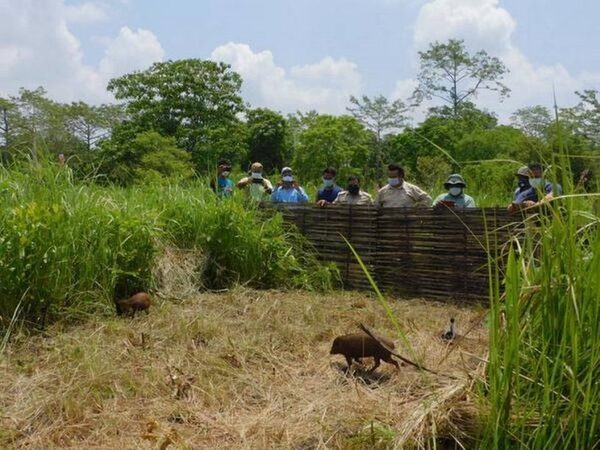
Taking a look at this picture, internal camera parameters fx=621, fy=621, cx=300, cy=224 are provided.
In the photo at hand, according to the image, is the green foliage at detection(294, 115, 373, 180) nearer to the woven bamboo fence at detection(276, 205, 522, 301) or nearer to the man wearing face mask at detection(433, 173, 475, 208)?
the woven bamboo fence at detection(276, 205, 522, 301)

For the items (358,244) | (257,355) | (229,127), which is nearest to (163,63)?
(229,127)

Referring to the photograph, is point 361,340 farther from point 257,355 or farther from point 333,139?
point 333,139

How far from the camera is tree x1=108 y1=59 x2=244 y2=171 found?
1146 inches

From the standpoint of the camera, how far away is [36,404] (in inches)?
123

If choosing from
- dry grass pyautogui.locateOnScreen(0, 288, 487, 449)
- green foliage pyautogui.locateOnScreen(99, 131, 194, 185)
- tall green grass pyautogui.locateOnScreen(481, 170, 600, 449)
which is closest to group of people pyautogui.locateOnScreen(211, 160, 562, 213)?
dry grass pyautogui.locateOnScreen(0, 288, 487, 449)

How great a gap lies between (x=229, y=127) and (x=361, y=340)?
25.8 m

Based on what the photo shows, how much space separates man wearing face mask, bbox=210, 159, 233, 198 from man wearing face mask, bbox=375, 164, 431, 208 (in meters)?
1.75

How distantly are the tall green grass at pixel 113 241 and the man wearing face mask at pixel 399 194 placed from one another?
106 cm

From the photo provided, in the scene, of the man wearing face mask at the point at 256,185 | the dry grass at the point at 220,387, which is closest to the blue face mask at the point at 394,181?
the man wearing face mask at the point at 256,185

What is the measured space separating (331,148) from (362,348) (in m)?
25.2

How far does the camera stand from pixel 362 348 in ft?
11.9

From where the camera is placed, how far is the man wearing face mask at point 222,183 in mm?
7121

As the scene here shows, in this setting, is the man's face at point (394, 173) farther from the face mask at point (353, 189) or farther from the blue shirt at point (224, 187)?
the blue shirt at point (224, 187)

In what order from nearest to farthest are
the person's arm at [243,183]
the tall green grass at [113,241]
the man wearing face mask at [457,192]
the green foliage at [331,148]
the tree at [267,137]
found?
the tall green grass at [113,241], the man wearing face mask at [457,192], the person's arm at [243,183], the green foliage at [331,148], the tree at [267,137]
